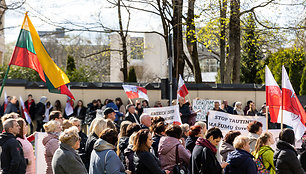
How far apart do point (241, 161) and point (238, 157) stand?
0.26ft

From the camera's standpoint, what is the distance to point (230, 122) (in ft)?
36.2

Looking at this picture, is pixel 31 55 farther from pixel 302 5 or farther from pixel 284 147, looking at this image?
pixel 302 5

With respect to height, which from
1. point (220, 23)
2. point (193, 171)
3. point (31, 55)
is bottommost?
point (193, 171)

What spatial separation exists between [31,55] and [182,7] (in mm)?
15734

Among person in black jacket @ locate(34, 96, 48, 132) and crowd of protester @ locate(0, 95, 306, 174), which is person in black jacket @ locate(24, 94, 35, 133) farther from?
crowd of protester @ locate(0, 95, 306, 174)

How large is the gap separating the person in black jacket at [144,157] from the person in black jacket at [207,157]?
0.67 meters

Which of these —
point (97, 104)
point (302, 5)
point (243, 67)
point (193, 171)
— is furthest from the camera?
point (243, 67)

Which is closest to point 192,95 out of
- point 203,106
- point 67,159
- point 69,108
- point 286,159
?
point 203,106

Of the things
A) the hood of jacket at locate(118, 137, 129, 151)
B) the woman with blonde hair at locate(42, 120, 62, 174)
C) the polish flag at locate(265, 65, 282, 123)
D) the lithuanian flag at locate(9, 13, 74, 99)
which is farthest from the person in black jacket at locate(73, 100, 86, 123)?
the hood of jacket at locate(118, 137, 129, 151)

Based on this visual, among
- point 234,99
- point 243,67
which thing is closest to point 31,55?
point 234,99

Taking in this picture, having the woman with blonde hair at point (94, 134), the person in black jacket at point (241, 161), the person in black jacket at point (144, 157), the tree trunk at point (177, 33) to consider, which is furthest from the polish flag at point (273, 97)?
the tree trunk at point (177, 33)

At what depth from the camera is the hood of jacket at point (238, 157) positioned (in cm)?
644

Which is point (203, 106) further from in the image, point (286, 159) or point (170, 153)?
point (286, 159)

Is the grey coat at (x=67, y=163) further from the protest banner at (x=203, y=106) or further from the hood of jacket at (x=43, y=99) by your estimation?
the hood of jacket at (x=43, y=99)
